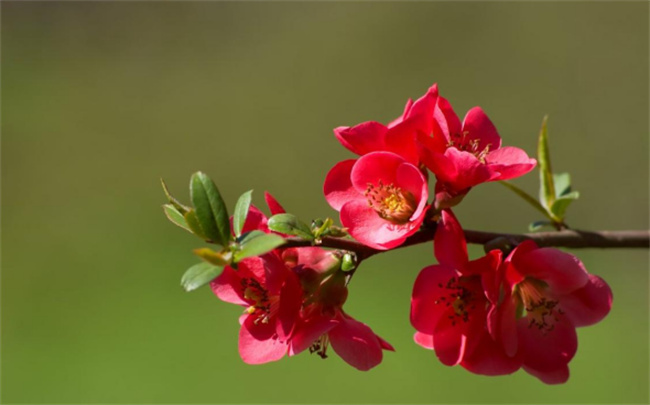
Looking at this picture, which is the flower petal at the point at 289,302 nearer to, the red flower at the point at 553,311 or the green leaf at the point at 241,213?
the green leaf at the point at 241,213

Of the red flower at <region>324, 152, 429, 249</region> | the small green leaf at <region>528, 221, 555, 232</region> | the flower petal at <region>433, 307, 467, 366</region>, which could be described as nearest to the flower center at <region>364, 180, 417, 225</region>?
the red flower at <region>324, 152, 429, 249</region>

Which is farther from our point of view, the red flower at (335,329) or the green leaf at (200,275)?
the red flower at (335,329)

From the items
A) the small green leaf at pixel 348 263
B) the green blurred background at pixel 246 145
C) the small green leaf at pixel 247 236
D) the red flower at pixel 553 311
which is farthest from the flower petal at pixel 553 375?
the green blurred background at pixel 246 145

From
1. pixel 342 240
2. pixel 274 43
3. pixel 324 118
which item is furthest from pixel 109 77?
pixel 342 240

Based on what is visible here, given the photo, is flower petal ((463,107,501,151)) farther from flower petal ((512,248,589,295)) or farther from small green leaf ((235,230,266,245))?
small green leaf ((235,230,266,245))

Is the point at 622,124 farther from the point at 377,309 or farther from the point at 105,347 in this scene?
the point at 105,347

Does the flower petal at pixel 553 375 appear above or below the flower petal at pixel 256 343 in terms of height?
below

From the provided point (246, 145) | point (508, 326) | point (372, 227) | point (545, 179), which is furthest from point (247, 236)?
point (246, 145)

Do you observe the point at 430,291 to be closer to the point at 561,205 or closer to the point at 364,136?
the point at 364,136
